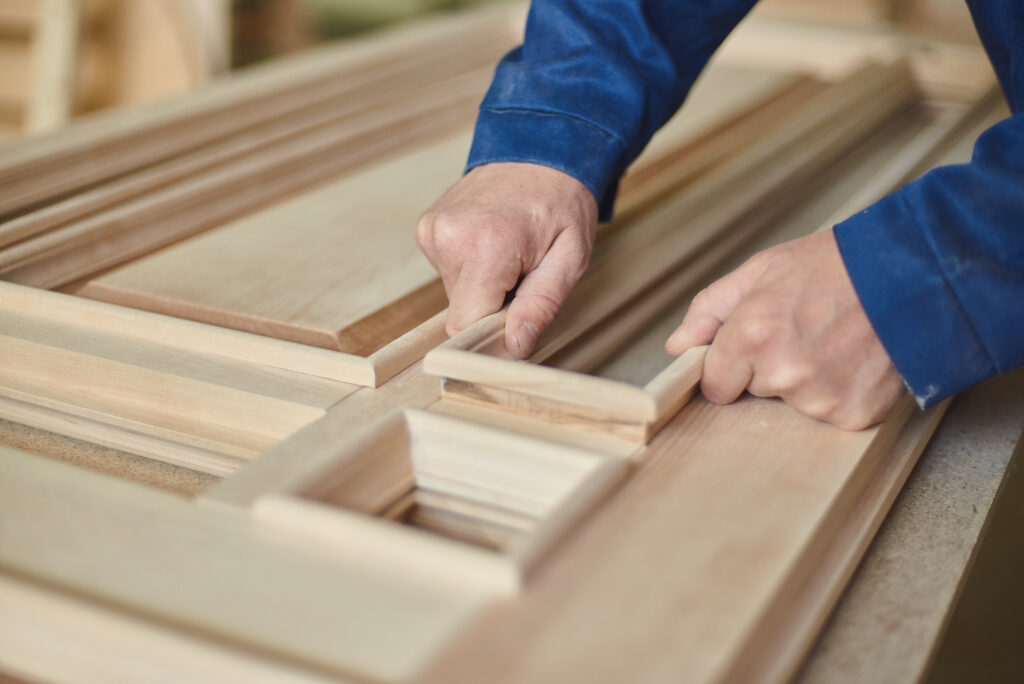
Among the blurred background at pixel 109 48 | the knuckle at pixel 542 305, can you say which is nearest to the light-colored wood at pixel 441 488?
the knuckle at pixel 542 305

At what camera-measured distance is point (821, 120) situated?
1.44 metres

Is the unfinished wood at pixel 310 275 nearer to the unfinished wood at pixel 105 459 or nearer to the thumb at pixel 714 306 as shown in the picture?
the unfinished wood at pixel 105 459

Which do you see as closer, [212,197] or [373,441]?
[373,441]

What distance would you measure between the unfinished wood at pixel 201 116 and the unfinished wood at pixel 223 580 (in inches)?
23.4

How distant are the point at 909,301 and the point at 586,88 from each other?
0.43 metres

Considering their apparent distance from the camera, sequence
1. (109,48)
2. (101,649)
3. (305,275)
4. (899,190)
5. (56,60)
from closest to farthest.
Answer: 1. (101,649)
2. (899,190)
3. (305,275)
4. (56,60)
5. (109,48)

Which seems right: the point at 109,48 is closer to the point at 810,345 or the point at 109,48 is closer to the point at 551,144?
the point at 551,144

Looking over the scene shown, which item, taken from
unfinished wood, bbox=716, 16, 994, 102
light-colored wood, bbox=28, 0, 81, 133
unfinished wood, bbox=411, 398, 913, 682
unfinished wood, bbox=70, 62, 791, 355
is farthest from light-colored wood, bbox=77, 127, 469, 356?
light-colored wood, bbox=28, 0, 81, 133

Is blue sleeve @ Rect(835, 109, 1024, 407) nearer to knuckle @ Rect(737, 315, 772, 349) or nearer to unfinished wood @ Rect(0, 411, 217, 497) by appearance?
knuckle @ Rect(737, 315, 772, 349)

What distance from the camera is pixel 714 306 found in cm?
76

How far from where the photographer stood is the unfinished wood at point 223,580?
0.47 metres

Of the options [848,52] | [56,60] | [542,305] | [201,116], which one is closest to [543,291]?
[542,305]

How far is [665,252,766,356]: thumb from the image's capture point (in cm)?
74

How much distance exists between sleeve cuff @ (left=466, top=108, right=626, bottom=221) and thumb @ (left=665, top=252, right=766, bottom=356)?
0.25 meters
